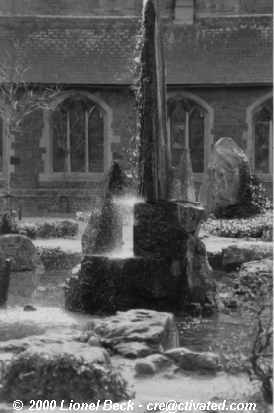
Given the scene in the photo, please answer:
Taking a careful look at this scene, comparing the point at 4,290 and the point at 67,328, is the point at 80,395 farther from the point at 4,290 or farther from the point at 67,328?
the point at 4,290

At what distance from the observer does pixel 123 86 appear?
24.0m

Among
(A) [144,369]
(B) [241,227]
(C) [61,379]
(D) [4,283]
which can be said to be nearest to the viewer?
(C) [61,379]

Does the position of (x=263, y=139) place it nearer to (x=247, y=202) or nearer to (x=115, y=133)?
(x=115, y=133)

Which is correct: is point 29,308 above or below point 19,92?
below

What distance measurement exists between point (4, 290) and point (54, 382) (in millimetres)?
5042

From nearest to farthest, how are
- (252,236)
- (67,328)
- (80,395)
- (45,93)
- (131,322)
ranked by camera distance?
1. (80,395)
2. (131,322)
3. (67,328)
4. (252,236)
5. (45,93)

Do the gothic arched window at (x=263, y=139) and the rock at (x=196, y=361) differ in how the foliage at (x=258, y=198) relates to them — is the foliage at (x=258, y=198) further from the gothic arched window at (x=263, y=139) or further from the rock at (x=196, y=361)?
the rock at (x=196, y=361)

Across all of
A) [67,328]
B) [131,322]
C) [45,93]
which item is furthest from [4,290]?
[45,93]

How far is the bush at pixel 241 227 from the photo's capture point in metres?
17.6

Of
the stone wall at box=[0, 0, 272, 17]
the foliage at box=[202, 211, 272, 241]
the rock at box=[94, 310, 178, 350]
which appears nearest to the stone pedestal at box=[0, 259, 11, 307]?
the rock at box=[94, 310, 178, 350]

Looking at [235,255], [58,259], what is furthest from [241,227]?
[58,259]

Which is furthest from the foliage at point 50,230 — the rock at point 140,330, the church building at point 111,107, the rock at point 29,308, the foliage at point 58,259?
the rock at point 140,330

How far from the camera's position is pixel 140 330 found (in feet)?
24.4

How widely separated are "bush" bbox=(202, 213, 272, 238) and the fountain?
6.92m
